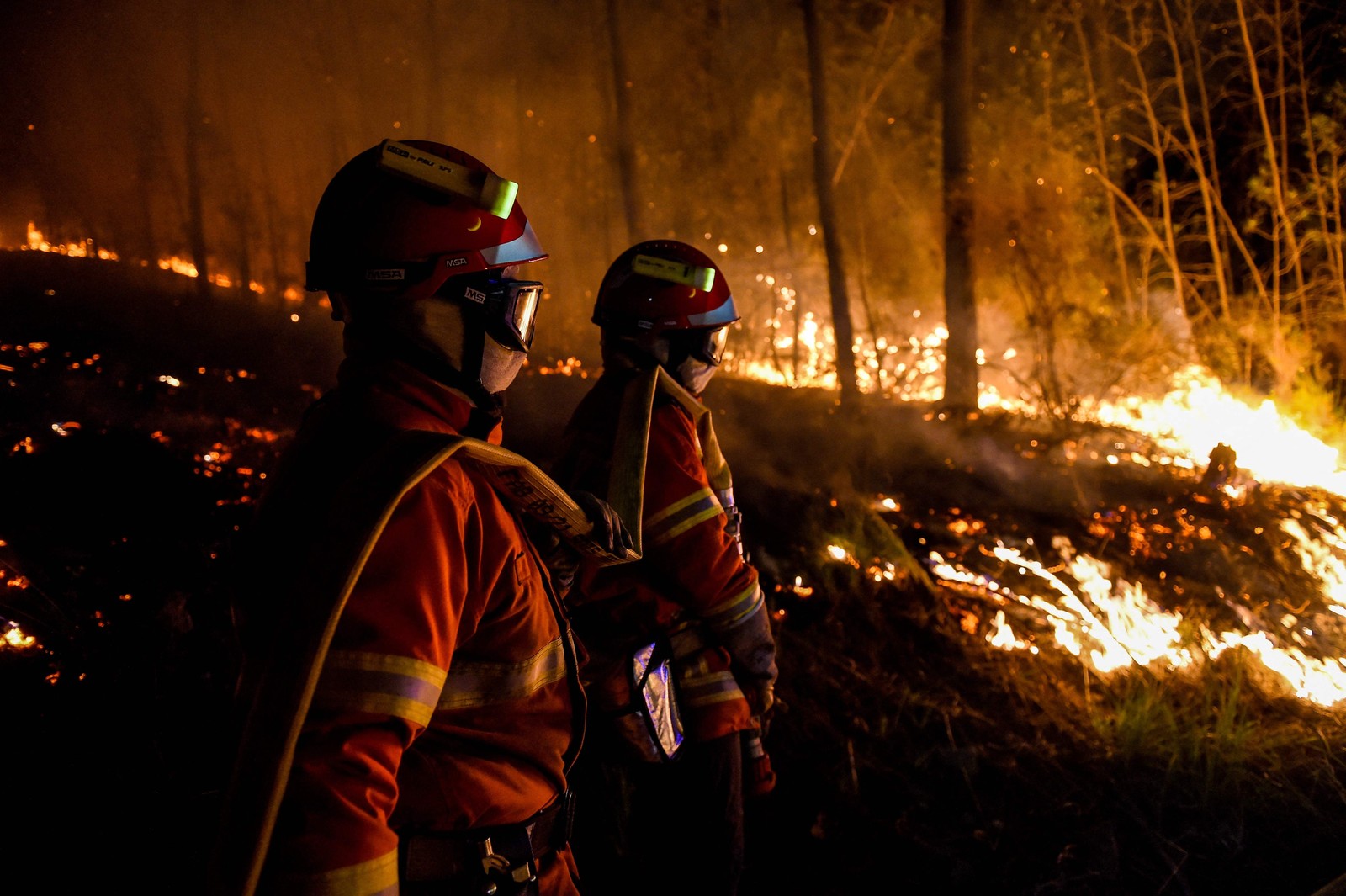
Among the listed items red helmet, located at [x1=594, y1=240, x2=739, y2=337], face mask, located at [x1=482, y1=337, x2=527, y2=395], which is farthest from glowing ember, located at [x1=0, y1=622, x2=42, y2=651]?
face mask, located at [x1=482, y1=337, x2=527, y2=395]

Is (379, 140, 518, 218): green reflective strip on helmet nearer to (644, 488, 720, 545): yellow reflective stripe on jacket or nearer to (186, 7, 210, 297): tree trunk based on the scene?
(644, 488, 720, 545): yellow reflective stripe on jacket

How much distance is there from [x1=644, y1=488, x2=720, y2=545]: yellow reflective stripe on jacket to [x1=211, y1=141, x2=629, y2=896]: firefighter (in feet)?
2.21

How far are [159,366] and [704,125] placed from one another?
15.8m

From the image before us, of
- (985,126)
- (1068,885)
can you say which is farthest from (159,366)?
(985,126)

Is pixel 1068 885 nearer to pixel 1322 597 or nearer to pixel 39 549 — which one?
pixel 1322 597

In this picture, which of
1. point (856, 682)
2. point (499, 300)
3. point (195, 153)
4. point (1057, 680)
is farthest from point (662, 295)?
point (195, 153)

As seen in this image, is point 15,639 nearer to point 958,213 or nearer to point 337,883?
point 337,883

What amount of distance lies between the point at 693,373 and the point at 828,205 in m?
10.8

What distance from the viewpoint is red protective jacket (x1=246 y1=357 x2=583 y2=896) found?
3.72 ft

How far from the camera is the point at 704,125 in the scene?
2012 centimetres

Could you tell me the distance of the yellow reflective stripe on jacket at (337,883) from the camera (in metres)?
1.10

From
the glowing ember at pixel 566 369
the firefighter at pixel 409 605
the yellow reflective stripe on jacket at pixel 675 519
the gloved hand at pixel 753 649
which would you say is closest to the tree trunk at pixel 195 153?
the glowing ember at pixel 566 369

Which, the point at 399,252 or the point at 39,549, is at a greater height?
the point at 399,252

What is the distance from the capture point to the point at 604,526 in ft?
6.12
